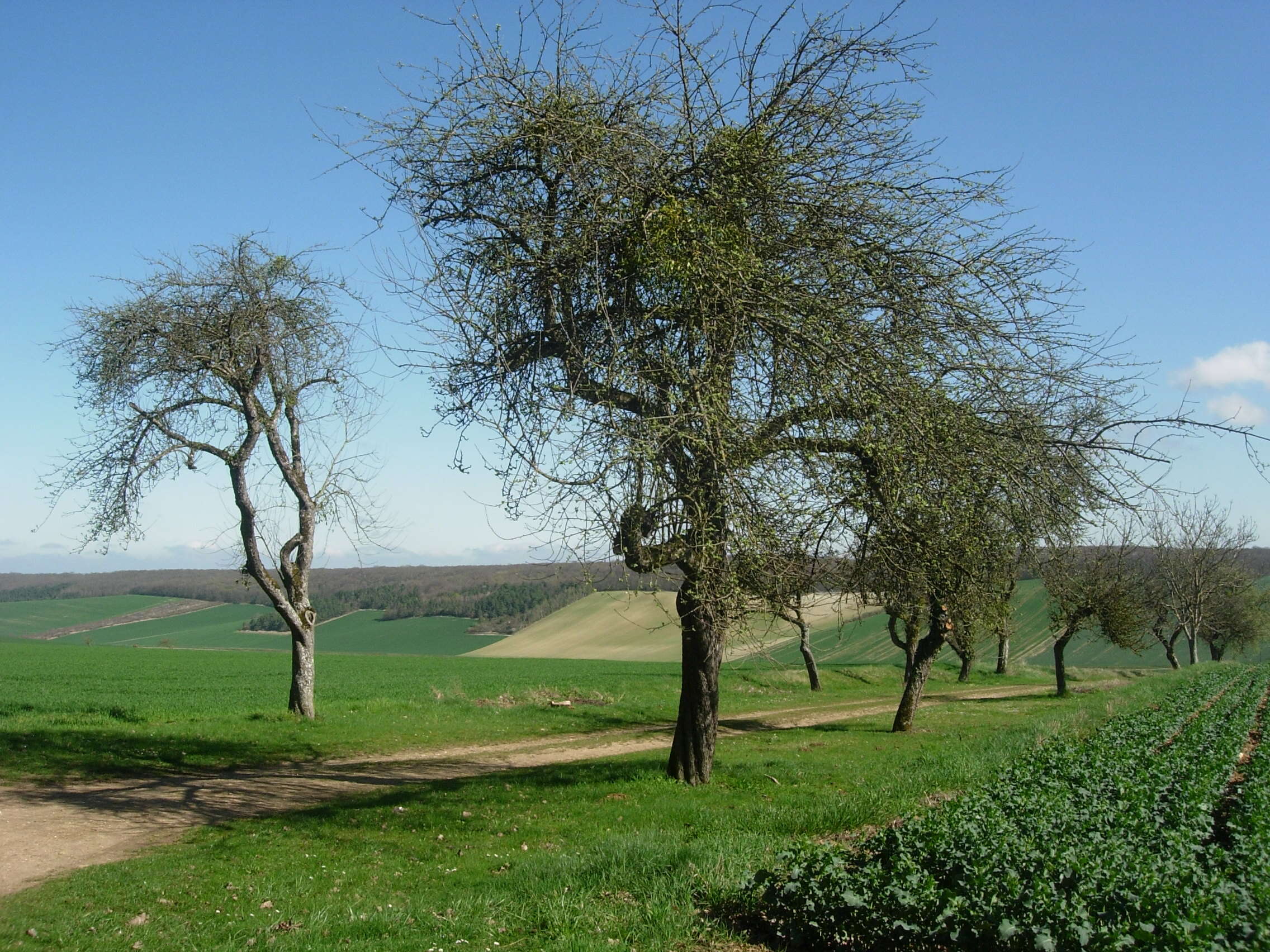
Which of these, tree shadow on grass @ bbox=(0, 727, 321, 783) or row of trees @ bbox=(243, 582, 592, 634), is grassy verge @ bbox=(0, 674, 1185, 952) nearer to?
tree shadow on grass @ bbox=(0, 727, 321, 783)

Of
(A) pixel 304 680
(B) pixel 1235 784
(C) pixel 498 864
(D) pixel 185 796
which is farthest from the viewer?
(A) pixel 304 680

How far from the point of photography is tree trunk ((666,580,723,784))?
442 inches

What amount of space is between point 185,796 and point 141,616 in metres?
90.2

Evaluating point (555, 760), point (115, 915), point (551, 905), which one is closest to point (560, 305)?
point (551, 905)

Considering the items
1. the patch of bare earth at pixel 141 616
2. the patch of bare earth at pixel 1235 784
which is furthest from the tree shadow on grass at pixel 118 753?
the patch of bare earth at pixel 141 616

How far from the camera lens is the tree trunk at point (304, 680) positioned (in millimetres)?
18672

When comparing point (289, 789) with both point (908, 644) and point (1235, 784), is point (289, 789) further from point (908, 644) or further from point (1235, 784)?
point (908, 644)

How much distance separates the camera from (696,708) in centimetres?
1196

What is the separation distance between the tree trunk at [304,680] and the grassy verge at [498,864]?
20.8ft

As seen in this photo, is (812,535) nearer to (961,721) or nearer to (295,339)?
(295,339)

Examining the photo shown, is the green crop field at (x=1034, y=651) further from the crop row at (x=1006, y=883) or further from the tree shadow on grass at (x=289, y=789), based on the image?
the crop row at (x=1006, y=883)

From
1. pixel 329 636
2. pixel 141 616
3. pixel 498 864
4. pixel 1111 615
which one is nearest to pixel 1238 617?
pixel 1111 615

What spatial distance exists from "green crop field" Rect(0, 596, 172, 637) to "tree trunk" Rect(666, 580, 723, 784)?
84.4m

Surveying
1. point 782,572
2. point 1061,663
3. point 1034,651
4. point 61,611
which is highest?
point 782,572
